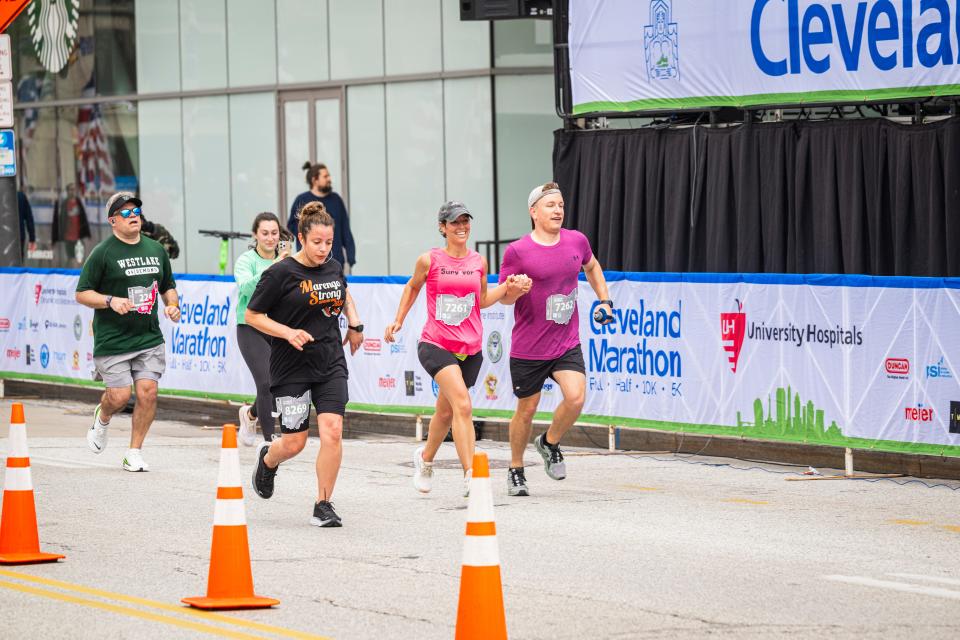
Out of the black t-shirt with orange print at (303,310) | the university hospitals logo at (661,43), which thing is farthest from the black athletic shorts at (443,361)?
the university hospitals logo at (661,43)

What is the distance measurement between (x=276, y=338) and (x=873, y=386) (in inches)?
184

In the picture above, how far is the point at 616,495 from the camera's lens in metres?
12.0

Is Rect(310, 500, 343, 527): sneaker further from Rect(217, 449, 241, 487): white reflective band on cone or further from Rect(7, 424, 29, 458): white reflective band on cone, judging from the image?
Rect(217, 449, 241, 487): white reflective band on cone

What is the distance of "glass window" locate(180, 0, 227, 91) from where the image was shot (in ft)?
92.9

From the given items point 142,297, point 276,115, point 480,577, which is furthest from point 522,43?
point 480,577

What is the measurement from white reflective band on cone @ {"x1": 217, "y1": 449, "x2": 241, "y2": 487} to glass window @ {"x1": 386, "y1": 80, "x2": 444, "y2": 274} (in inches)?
675

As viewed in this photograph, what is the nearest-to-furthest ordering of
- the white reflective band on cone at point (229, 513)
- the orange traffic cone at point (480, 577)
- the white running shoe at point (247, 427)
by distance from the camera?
the orange traffic cone at point (480, 577) → the white reflective band on cone at point (229, 513) → the white running shoe at point (247, 427)

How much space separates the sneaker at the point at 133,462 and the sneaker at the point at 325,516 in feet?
10.4

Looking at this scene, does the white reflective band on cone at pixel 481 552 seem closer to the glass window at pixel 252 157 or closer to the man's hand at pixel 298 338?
the man's hand at pixel 298 338

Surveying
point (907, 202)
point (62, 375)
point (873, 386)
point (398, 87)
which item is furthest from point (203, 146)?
point (873, 386)

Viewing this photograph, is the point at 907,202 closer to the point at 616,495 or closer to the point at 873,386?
the point at 873,386

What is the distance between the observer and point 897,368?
12.6m

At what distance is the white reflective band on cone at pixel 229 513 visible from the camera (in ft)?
25.7

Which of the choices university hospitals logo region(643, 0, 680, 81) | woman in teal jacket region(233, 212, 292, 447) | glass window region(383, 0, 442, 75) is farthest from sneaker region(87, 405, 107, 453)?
glass window region(383, 0, 442, 75)
